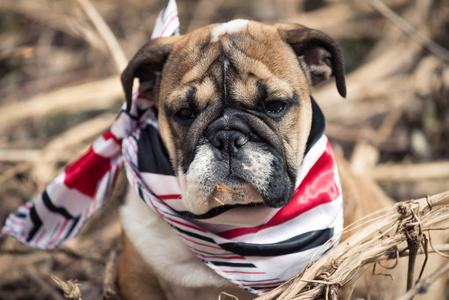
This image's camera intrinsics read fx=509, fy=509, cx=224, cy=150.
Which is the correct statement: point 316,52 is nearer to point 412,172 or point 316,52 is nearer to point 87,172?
point 87,172

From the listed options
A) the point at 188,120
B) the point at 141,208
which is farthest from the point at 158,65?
the point at 141,208

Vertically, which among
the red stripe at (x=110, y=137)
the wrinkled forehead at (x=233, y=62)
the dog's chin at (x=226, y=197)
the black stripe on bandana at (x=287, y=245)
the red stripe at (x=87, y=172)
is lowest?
the black stripe on bandana at (x=287, y=245)

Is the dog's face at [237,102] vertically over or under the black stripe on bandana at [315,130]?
over

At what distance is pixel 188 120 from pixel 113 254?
1184 mm

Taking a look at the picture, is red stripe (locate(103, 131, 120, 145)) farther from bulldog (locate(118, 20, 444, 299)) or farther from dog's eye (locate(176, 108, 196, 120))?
dog's eye (locate(176, 108, 196, 120))

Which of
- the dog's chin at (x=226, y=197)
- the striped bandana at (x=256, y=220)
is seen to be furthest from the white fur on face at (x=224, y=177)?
the striped bandana at (x=256, y=220)

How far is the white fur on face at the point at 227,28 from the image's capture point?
105 inches

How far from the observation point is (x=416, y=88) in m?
5.14

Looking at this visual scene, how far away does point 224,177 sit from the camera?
2303 millimetres

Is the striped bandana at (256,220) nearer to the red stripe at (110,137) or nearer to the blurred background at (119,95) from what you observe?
the red stripe at (110,137)

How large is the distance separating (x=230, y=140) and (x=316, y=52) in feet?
2.87

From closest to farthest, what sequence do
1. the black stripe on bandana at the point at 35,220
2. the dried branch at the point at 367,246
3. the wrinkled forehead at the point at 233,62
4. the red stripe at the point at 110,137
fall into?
1. the dried branch at the point at 367,246
2. the wrinkled forehead at the point at 233,62
3. the red stripe at the point at 110,137
4. the black stripe on bandana at the point at 35,220

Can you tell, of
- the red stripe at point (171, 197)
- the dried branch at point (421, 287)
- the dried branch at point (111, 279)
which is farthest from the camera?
the dried branch at point (111, 279)

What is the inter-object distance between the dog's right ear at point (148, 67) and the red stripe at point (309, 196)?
3.09 feet
